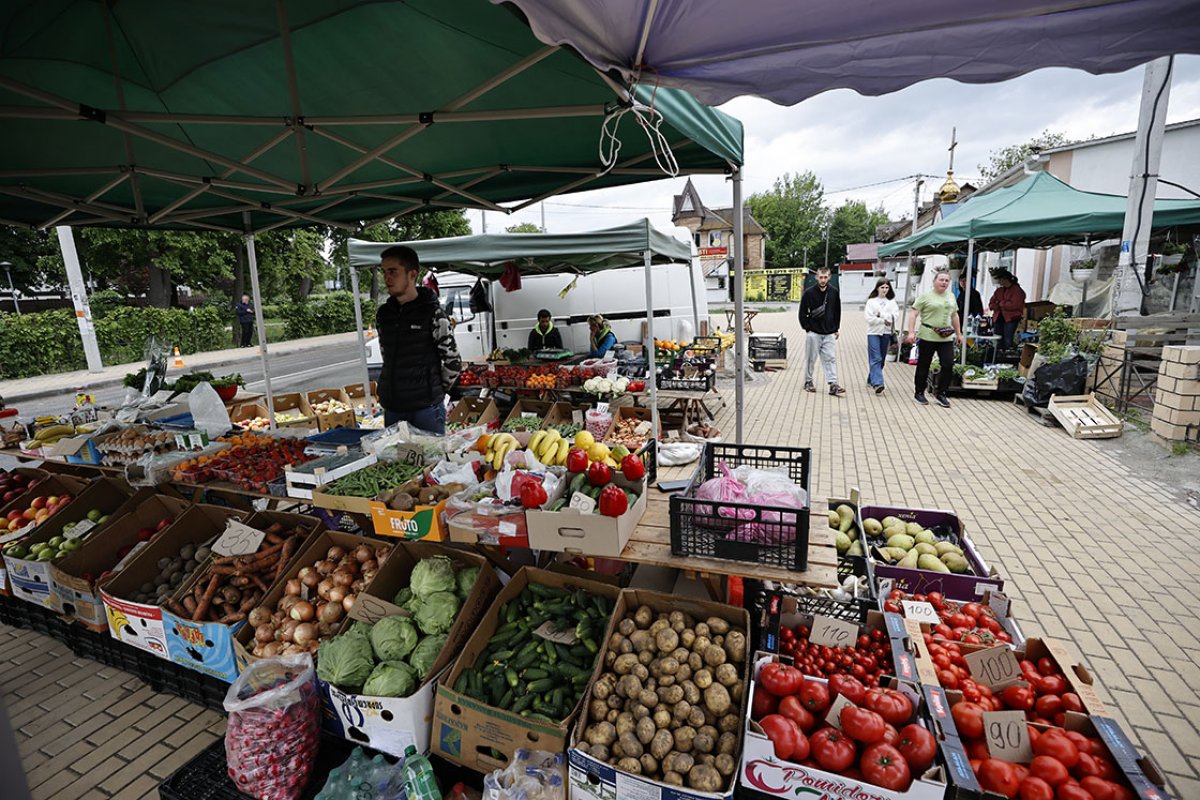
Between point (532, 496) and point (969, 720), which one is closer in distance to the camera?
point (969, 720)

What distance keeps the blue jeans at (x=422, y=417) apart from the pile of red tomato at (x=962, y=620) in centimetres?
336

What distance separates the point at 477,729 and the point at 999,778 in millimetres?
1870

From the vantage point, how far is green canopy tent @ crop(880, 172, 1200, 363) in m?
8.53

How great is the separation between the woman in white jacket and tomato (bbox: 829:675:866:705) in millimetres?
8534

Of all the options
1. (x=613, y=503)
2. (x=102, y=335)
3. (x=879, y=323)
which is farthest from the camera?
(x=102, y=335)

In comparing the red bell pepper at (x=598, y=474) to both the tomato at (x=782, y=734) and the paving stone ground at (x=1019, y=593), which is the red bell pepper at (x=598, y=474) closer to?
the tomato at (x=782, y=734)

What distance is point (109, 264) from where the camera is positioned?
2050cm

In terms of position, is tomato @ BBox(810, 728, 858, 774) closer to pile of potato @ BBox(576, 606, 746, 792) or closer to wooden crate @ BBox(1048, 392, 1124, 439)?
pile of potato @ BBox(576, 606, 746, 792)

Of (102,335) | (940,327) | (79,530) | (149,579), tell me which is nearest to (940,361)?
(940,327)

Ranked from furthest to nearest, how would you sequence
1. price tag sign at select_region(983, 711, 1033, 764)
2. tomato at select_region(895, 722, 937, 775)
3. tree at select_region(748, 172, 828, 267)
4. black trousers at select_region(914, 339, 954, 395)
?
tree at select_region(748, 172, 828, 267), black trousers at select_region(914, 339, 954, 395), price tag sign at select_region(983, 711, 1033, 764), tomato at select_region(895, 722, 937, 775)

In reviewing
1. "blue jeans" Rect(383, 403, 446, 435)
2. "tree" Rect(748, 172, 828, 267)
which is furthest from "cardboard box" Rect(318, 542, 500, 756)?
"tree" Rect(748, 172, 828, 267)

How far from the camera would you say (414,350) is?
4.10 metres

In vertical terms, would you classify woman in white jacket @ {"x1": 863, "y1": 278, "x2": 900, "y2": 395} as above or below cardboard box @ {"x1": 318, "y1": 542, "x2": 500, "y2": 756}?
above

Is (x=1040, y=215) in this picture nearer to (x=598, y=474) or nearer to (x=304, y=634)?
(x=598, y=474)
